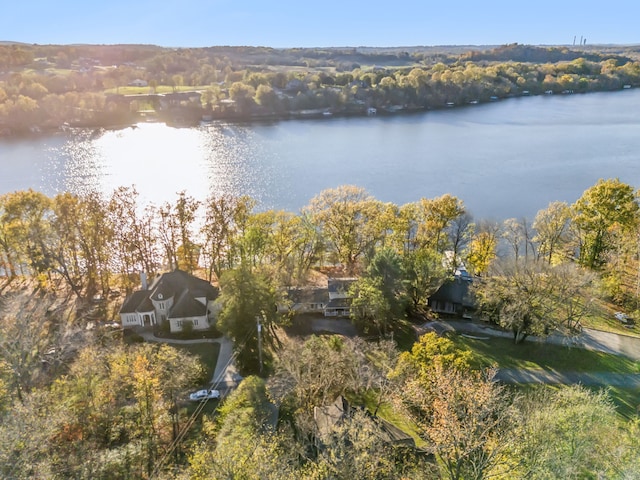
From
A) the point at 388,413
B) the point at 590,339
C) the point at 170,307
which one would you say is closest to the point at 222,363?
the point at 170,307

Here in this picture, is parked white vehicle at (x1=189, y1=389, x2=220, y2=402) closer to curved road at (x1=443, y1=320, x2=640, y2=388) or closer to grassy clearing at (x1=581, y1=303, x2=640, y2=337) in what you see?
curved road at (x1=443, y1=320, x2=640, y2=388)

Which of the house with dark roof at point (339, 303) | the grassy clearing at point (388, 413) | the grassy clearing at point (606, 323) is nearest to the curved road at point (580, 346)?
the grassy clearing at point (606, 323)

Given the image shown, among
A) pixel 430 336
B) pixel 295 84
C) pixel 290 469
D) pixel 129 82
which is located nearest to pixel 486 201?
pixel 430 336

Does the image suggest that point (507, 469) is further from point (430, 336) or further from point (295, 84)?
point (295, 84)

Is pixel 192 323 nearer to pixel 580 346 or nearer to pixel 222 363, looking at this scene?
pixel 222 363

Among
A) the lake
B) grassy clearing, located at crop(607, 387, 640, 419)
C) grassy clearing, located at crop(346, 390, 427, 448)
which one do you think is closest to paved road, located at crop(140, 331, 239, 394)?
grassy clearing, located at crop(346, 390, 427, 448)

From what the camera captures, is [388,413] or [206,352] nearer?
[388,413]
